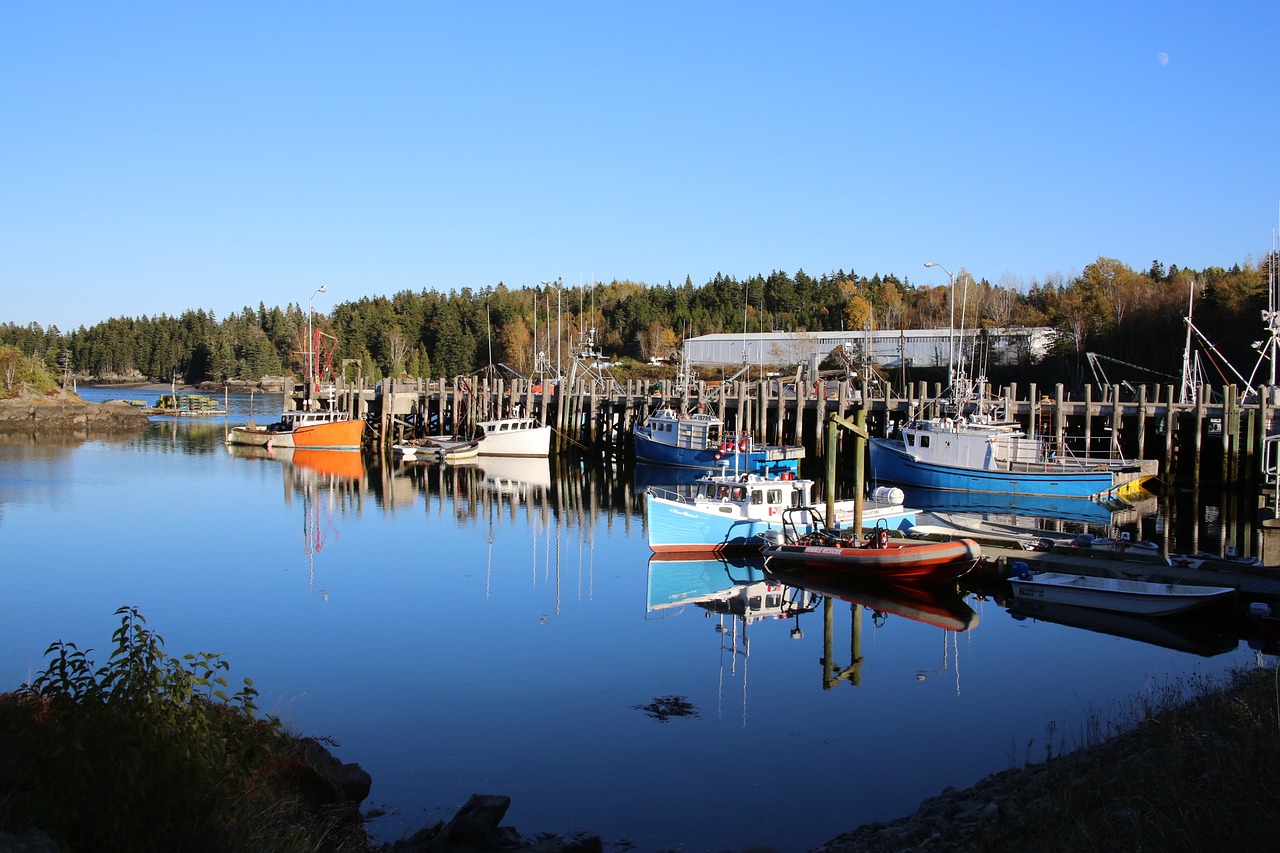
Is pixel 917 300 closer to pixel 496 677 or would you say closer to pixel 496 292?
pixel 496 292

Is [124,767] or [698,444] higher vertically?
[124,767]

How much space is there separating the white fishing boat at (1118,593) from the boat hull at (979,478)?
19.9m

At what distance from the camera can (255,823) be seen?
9039 mm

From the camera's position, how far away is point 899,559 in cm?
2439

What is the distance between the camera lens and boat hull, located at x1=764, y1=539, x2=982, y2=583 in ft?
79.2

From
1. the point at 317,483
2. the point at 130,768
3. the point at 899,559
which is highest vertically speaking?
the point at 130,768

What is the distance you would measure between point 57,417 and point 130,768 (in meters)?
85.2

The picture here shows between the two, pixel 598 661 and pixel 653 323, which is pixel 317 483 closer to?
pixel 598 661

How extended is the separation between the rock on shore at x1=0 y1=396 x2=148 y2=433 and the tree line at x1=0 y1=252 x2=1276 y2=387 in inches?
663

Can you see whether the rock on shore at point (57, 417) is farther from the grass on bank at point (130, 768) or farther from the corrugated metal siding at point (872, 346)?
the grass on bank at point (130, 768)

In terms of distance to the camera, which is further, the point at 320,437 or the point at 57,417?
the point at 57,417

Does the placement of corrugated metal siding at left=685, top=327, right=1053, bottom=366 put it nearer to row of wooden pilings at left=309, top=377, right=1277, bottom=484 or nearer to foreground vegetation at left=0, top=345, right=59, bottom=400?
row of wooden pilings at left=309, top=377, right=1277, bottom=484

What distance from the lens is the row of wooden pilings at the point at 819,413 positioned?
45688mm

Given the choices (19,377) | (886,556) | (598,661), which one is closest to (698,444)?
(886,556)
